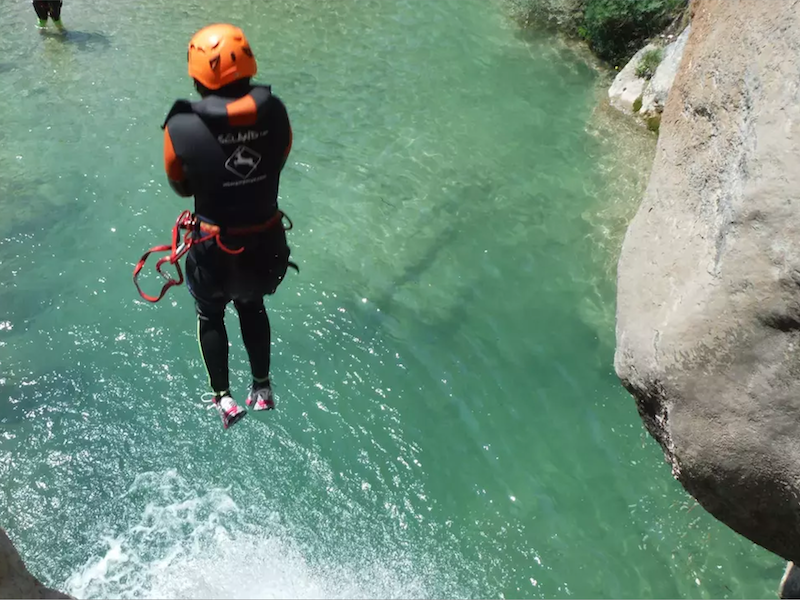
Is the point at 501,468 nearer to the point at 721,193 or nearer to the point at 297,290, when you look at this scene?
the point at 297,290

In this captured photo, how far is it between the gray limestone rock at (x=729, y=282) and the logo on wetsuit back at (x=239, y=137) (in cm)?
194

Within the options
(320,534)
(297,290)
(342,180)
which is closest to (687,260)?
(320,534)

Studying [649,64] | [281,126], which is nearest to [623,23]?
[649,64]

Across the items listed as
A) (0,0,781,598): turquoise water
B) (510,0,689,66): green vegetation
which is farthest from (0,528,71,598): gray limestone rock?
(510,0,689,66): green vegetation

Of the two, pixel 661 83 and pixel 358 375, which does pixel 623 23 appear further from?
pixel 358 375

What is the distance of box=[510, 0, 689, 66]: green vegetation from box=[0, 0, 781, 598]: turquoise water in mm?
1866

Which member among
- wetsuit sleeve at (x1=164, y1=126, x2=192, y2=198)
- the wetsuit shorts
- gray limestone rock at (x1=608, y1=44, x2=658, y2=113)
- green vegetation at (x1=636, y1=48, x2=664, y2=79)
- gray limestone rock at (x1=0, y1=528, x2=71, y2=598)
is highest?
wetsuit sleeve at (x1=164, y1=126, x2=192, y2=198)

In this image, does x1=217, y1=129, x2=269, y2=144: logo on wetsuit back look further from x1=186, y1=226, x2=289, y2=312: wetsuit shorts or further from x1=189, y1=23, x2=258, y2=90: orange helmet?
x1=186, y1=226, x2=289, y2=312: wetsuit shorts

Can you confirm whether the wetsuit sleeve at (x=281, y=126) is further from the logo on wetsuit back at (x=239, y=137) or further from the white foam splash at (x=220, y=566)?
the white foam splash at (x=220, y=566)

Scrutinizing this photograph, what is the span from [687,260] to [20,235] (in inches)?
248

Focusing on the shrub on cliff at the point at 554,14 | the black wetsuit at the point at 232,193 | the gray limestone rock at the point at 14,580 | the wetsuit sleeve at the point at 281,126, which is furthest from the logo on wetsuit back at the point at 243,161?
the shrub on cliff at the point at 554,14

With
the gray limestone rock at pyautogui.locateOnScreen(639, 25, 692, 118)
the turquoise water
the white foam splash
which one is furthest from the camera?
the gray limestone rock at pyautogui.locateOnScreen(639, 25, 692, 118)

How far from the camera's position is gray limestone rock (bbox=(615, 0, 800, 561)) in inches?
111

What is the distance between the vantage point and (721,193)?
319cm
